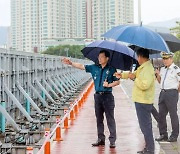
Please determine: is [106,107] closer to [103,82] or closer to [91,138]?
[103,82]

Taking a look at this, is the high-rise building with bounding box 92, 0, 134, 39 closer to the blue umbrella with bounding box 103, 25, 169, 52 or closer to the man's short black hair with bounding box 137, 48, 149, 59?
the man's short black hair with bounding box 137, 48, 149, 59

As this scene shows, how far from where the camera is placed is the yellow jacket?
23.6 ft

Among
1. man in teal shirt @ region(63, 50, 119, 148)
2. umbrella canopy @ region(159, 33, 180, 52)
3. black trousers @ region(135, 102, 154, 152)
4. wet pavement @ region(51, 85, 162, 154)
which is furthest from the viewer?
umbrella canopy @ region(159, 33, 180, 52)

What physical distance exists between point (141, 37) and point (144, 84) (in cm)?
75

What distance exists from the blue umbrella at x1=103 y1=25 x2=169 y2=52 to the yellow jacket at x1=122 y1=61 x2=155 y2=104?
458 mm

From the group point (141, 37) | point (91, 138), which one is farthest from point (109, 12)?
point (141, 37)

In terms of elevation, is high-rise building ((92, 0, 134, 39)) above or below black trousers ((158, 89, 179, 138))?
above

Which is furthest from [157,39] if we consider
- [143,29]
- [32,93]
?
[32,93]

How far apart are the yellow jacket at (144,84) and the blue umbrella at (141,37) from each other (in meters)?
0.46

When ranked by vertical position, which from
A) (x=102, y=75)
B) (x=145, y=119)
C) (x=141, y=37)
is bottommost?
(x=145, y=119)

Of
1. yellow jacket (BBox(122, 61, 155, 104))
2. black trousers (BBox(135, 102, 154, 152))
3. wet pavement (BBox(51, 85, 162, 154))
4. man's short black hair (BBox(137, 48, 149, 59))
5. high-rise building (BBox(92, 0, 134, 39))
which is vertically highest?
high-rise building (BBox(92, 0, 134, 39))

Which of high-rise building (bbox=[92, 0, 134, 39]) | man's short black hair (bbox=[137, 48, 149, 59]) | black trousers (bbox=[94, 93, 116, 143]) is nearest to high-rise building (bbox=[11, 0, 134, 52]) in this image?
high-rise building (bbox=[92, 0, 134, 39])

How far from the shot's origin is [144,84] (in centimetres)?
716

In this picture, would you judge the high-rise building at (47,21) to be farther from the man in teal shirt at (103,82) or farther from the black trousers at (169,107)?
the man in teal shirt at (103,82)
